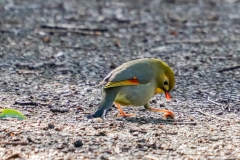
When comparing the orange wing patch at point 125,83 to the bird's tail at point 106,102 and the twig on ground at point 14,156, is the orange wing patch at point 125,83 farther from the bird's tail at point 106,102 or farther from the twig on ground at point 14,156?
the twig on ground at point 14,156

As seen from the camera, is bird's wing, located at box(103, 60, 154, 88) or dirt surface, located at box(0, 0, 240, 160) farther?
bird's wing, located at box(103, 60, 154, 88)

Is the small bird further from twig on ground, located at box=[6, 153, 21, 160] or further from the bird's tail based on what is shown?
twig on ground, located at box=[6, 153, 21, 160]

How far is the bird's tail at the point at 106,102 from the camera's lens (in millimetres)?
6105

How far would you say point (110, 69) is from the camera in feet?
28.5

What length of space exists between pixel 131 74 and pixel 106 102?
429mm

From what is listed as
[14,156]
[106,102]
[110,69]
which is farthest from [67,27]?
[14,156]

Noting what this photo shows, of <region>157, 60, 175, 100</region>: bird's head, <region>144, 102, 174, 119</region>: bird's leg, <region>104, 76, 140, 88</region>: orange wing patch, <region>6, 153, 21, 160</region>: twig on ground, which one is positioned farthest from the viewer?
<region>157, 60, 175, 100</region>: bird's head

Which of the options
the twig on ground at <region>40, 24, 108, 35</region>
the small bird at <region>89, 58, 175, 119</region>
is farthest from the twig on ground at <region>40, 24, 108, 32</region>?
the small bird at <region>89, 58, 175, 119</region>

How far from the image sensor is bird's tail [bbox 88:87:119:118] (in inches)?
240

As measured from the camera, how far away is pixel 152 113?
686 cm

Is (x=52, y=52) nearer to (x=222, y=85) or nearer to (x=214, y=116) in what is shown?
(x=222, y=85)

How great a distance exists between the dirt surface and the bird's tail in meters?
0.09

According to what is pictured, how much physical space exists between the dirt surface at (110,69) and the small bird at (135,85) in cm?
14

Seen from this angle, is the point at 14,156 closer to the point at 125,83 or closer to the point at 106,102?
the point at 106,102
